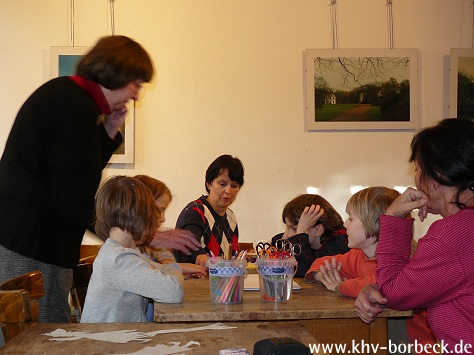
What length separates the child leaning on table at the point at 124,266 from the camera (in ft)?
6.02

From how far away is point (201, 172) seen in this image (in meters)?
4.39

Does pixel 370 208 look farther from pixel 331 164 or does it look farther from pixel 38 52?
pixel 38 52

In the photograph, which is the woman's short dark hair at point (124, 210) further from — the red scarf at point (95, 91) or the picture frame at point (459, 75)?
the picture frame at point (459, 75)

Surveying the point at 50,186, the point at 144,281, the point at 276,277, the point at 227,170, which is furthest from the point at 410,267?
the point at 227,170

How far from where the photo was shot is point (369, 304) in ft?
5.67

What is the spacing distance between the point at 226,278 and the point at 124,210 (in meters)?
0.43

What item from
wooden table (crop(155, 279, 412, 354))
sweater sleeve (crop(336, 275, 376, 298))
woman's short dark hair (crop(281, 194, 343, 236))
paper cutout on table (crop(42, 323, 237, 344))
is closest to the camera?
paper cutout on table (crop(42, 323, 237, 344))

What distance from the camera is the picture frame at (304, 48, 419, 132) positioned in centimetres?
434

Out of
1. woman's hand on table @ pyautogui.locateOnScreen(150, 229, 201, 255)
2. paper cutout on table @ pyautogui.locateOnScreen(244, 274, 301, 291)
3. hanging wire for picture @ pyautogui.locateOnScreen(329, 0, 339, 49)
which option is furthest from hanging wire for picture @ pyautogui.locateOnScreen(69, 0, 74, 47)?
paper cutout on table @ pyautogui.locateOnScreen(244, 274, 301, 291)

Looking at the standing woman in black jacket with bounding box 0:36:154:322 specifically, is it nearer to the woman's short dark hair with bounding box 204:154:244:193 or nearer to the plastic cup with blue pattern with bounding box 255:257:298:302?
the plastic cup with blue pattern with bounding box 255:257:298:302

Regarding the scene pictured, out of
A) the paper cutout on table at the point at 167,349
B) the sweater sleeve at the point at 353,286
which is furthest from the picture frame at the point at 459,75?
the paper cutout on table at the point at 167,349

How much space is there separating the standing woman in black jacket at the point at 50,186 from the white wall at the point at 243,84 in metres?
2.23

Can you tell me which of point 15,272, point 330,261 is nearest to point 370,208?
point 330,261

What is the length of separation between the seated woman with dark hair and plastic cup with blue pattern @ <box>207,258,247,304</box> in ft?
4.65
